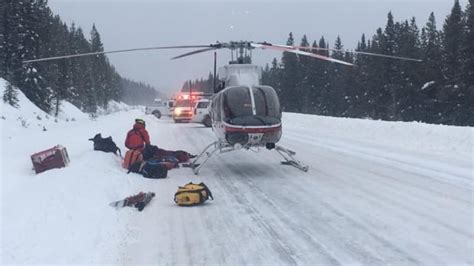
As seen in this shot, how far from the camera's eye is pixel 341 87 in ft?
276

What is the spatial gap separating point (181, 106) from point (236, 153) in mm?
23585

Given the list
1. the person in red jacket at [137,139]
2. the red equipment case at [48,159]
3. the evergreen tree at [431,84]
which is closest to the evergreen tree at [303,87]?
the evergreen tree at [431,84]

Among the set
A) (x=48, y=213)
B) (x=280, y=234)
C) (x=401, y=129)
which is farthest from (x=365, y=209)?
(x=401, y=129)

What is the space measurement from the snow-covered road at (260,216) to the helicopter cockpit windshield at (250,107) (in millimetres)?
1341

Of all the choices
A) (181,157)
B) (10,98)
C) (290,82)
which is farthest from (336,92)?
(181,157)

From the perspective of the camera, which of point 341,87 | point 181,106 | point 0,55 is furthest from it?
point 341,87

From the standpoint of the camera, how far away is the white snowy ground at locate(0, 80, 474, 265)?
19.1 ft

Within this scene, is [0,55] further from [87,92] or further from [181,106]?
[87,92]

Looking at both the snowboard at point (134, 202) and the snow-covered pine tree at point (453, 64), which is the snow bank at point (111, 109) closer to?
the snow-covered pine tree at point (453, 64)

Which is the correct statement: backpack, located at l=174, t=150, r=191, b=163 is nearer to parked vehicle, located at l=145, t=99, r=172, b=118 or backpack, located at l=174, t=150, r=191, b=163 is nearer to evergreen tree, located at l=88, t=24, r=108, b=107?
parked vehicle, located at l=145, t=99, r=172, b=118

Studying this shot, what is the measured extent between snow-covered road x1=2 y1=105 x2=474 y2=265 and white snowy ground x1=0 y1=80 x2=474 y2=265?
2 centimetres

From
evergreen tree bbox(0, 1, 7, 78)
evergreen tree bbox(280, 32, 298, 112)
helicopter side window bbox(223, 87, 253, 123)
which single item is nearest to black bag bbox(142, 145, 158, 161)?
helicopter side window bbox(223, 87, 253, 123)

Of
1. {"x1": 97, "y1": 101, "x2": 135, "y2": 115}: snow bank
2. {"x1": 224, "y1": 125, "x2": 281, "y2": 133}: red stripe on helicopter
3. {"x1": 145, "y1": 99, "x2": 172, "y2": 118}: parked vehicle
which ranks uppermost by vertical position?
{"x1": 224, "y1": 125, "x2": 281, "y2": 133}: red stripe on helicopter

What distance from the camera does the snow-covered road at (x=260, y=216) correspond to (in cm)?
584
